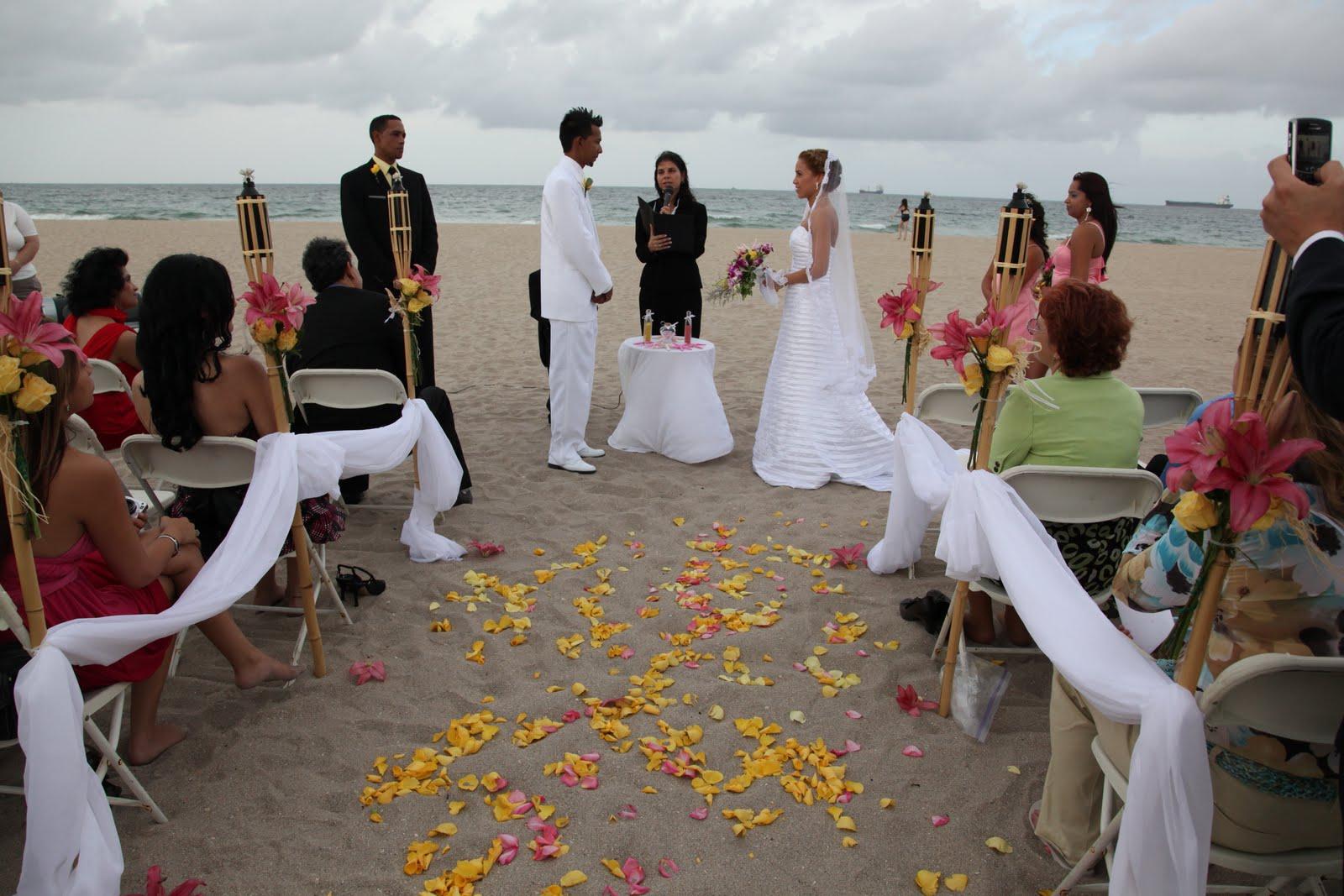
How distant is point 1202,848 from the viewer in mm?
1903

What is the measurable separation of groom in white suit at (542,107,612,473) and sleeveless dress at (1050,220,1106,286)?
10.2 ft

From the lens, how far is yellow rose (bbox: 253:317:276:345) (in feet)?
10.3

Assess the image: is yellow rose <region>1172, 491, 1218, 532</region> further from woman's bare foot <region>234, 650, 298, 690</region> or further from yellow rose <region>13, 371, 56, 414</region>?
woman's bare foot <region>234, 650, 298, 690</region>

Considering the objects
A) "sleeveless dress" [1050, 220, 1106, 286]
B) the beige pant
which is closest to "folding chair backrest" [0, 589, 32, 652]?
the beige pant

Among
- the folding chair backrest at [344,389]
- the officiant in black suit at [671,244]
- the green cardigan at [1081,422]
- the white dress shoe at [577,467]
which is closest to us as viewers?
the green cardigan at [1081,422]

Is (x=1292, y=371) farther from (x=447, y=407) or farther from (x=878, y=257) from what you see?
(x=878, y=257)

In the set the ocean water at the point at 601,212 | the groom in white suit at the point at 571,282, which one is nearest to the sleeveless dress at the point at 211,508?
the groom in white suit at the point at 571,282

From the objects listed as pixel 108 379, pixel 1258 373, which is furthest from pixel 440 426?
pixel 1258 373

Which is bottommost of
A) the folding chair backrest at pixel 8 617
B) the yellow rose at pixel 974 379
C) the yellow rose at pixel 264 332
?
the folding chair backrest at pixel 8 617

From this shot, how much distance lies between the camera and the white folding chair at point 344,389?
439 cm

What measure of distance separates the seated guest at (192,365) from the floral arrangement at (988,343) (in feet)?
8.58

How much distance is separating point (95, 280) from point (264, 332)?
2.00 metres

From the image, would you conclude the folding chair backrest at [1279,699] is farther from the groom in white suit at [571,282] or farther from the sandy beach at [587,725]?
the groom in white suit at [571,282]

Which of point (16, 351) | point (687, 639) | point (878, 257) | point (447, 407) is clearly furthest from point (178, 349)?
point (878, 257)
